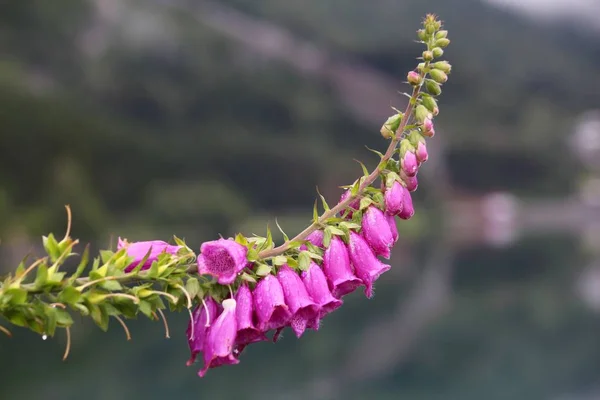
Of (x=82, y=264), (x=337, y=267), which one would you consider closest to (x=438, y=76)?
(x=337, y=267)

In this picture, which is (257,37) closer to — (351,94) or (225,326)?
(351,94)

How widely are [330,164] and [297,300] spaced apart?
55786mm

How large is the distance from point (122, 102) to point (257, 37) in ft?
44.9

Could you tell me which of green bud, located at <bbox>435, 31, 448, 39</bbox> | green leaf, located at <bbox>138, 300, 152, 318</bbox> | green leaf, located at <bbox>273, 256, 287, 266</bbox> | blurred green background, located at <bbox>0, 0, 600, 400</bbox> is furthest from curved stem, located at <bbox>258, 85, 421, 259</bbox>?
blurred green background, located at <bbox>0, 0, 600, 400</bbox>

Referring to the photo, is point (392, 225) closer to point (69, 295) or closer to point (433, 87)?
point (433, 87)

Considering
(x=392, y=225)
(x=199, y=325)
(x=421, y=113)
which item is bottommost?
(x=199, y=325)

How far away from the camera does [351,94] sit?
63.8 meters

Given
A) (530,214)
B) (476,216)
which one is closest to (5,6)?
(476,216)

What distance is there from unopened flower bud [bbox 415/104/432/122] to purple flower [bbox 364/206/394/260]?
0.17 m

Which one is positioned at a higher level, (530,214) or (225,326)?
(530,214)

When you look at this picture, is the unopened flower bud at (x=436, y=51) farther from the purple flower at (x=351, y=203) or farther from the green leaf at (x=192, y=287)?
the green leaf at (x=192, y=287)

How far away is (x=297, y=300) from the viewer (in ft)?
4.52

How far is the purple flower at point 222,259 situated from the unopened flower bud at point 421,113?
37cm

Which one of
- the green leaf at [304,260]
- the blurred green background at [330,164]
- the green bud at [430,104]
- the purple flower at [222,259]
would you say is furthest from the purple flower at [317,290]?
the blurred green background at [330,164]
